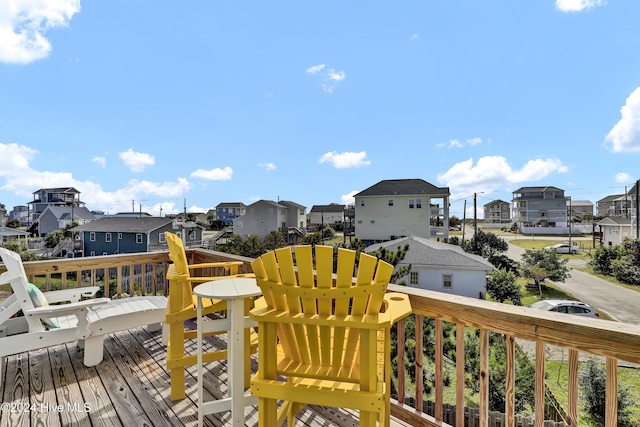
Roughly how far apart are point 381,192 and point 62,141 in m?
17.2

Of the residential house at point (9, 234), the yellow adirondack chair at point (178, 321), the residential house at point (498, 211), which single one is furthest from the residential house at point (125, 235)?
the residential house at point (498, 211)

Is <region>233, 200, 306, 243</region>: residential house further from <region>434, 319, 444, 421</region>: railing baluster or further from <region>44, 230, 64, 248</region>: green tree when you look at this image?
<region>434, 319, 444, 421</region>: railing baluster

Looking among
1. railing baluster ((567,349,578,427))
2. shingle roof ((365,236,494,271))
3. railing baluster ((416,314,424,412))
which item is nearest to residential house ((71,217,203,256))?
shingle roof ((365,236,494,271))

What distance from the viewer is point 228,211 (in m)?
40.2

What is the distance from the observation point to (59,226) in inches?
958

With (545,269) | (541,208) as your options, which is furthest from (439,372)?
(541,208)

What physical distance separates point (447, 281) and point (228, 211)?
1302 inches

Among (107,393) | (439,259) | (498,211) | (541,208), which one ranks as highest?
(541,208)

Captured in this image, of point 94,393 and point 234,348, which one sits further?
point 94,393

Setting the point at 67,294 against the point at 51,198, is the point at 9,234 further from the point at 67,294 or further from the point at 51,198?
the point at 67,294

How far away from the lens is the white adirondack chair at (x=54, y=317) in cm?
203

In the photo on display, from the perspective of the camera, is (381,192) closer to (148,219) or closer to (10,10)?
(148,219)

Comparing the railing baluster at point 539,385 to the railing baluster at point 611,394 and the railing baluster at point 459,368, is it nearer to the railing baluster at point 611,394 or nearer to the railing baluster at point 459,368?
the railing baluster at point 611,394

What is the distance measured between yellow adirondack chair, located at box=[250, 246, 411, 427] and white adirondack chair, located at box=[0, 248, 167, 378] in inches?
64.3
